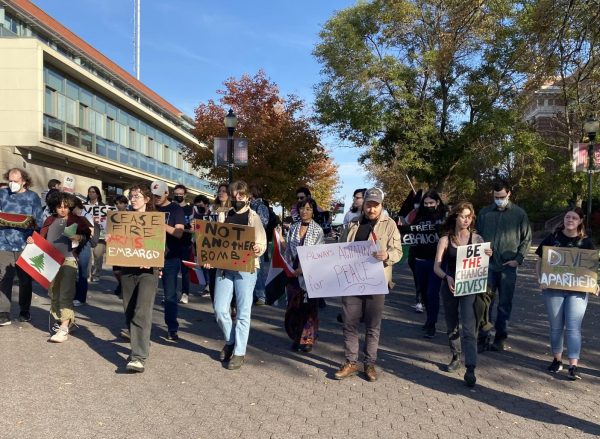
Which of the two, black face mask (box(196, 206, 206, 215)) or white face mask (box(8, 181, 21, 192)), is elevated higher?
white face mask (box(8, 181, 21, 192))

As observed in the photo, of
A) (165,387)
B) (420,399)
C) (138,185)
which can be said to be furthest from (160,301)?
(420,399)

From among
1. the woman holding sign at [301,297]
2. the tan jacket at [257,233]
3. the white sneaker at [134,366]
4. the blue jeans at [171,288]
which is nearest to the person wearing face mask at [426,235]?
the woman holding sign at [301,297]

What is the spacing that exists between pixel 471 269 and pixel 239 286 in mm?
2395

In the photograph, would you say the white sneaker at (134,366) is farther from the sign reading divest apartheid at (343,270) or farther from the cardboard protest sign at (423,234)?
the cardboard protest sign at (423,234)

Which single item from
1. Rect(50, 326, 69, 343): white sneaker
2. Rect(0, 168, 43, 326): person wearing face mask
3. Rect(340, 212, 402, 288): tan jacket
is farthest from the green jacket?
Rect(0, 168, 43, 326): person wearing face mask

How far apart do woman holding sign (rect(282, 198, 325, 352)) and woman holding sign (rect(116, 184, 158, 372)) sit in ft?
5.50

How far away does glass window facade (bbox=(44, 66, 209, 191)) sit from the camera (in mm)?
24672

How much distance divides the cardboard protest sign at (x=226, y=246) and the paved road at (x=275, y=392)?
112 centimetres

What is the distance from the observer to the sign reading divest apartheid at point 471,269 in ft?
18.3

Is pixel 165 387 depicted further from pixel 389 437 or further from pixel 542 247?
pixel 542 247

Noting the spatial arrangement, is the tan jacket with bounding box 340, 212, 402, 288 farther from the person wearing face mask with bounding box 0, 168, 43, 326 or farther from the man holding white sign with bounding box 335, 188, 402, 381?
the person wearing face mask with bounding box 0, 168, 43, 326

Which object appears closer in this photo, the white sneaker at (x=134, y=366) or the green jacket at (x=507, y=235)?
the white sneaker at (x=134, y=366)

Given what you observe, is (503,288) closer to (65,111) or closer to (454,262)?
(454,262)

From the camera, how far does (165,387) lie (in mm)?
5281
